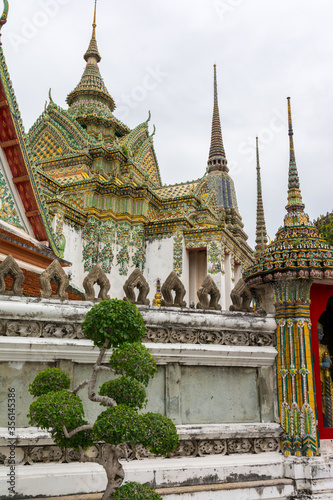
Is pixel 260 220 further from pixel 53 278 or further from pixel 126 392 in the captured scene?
pixel 126 392

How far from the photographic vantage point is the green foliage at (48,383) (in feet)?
10.4

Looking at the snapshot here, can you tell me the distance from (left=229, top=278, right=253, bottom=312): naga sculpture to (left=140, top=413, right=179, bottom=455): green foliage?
83.0 inches

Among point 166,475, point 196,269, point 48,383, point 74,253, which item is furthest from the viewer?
point 196,269

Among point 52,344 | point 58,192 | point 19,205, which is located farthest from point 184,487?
point 58,192

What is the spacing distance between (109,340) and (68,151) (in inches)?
622

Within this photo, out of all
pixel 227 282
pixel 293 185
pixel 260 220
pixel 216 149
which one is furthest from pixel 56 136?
pixel 293 185

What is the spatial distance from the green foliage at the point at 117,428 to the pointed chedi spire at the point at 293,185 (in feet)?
11.5

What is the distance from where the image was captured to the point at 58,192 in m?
16.1

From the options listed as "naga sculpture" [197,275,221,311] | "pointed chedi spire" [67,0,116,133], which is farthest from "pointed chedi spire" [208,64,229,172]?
"naga sculpture" [197,275,221,311]

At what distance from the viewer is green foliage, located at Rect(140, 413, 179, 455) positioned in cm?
290

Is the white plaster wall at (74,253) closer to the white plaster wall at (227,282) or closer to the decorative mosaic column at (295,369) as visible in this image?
the white plaster wall at (227,282)

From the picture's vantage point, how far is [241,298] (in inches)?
197

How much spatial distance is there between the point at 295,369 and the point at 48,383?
2575mm

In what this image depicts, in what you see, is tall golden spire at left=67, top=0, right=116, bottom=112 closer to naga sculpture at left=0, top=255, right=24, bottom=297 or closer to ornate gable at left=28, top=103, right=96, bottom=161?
ornate gable at left=28, top=103, right=96, bottom=161
